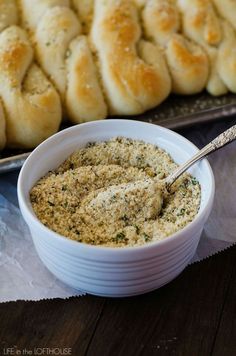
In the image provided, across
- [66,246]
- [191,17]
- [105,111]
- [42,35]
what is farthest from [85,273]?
[191,17]

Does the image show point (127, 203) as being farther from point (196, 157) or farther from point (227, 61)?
point (227, 61)

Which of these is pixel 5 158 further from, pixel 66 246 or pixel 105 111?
pixel 66 246

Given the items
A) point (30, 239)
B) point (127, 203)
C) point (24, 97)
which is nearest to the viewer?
point (127, 203)

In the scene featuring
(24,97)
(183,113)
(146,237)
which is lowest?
(183,113)

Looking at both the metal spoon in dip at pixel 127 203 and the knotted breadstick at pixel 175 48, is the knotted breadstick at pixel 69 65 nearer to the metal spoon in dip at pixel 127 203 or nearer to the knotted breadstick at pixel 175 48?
the knotted breadstick at pixel 175 48

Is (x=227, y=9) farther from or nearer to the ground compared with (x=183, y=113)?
farther from the ground

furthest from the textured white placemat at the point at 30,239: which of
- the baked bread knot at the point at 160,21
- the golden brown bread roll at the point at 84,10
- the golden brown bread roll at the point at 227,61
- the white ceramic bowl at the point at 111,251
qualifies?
the golden brown bread roll at the point at 84,10

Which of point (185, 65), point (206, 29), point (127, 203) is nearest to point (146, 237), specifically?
point (127, 203)
